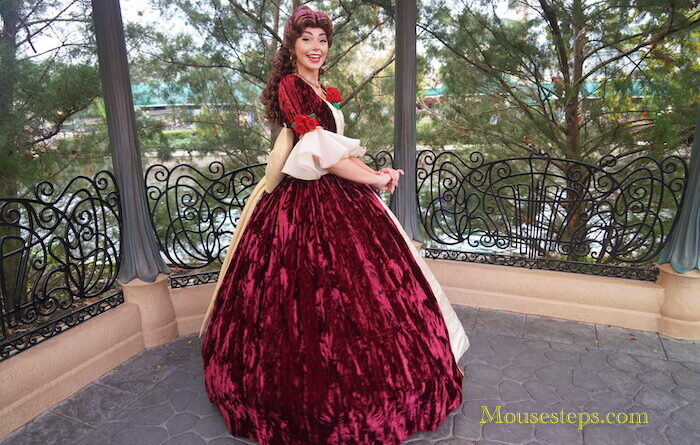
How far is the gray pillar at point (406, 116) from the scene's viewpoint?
10.5 feet

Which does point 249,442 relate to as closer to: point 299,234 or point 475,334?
point 299,234

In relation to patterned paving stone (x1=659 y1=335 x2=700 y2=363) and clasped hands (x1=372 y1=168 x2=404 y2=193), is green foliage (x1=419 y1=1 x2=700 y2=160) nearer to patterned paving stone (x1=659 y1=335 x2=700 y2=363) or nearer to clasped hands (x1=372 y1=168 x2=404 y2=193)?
patterned paving stone (x1=659 y1=335 x2=700 y2=363)

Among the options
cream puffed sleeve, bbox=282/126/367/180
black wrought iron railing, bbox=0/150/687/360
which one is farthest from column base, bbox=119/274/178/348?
cream puffed sleeve, bbox=282/126/367/180

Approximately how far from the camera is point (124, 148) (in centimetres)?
282

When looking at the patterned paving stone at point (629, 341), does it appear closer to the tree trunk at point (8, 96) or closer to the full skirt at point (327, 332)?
the full skirt at point (327, 332)

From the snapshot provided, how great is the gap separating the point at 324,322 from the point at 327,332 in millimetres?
42

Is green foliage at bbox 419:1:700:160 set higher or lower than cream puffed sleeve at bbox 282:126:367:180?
higher

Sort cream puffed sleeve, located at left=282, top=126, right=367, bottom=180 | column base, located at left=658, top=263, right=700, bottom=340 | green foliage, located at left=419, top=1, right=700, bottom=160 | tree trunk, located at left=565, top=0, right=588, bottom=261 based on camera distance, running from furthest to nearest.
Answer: tree trunk, located at left=565, top=0, right=588, bottom=261 < green foliage, located at left=419, top=1, right=700, bottom=160 < column base, located at left=658, top=263, right=700, bottom=340 < cream puffed sleeve, located at left=282, top=126, right=367, bottom=180

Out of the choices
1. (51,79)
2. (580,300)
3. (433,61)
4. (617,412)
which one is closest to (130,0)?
(51,79)

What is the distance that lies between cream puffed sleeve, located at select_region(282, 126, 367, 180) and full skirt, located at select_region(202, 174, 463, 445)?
13 cm

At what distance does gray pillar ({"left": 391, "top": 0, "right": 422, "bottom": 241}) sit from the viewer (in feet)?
10.5

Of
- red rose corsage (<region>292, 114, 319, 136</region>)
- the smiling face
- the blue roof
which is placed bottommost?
red rose corsage (<region>292, 114, 319, 136</region>)

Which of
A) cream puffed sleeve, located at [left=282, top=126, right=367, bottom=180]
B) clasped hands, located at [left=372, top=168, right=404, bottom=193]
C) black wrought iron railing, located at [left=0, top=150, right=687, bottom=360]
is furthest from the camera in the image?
black wrought iron railing, located at [left=0, top=150, right=687, bottom=360]

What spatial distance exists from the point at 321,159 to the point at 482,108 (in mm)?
3303
